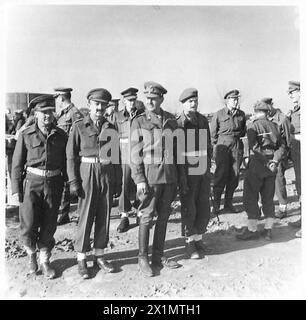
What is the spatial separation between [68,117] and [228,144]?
9.42 feet

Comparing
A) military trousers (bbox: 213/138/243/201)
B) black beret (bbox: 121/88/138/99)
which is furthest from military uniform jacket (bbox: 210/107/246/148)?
black beret (bbox: 121/88/138/99)

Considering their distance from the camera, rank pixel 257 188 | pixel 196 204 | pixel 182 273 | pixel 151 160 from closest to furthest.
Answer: pixel 151 160, pixel 182 273, pixel 196 204, pixel 257 188

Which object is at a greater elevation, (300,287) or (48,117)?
(48,117)

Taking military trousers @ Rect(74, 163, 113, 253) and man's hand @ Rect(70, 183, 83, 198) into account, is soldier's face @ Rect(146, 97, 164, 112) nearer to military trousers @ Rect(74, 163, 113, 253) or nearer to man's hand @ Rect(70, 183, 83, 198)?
military trousers @ Rect(74, 163, 113, 253)

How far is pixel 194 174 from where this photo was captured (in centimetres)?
460

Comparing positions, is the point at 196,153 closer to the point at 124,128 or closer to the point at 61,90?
the point at 124,128

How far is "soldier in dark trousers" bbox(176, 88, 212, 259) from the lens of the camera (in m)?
4.53

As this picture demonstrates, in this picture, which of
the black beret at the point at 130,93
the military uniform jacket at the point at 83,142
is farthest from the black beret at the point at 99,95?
the black beret at the point at 130,93

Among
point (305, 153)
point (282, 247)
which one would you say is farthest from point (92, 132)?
point (282, 247)

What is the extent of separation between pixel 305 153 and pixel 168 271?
2308 mm

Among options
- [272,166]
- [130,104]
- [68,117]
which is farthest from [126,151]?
[272,166]

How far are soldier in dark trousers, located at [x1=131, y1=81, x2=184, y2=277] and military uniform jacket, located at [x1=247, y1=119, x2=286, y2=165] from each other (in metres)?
1.51
